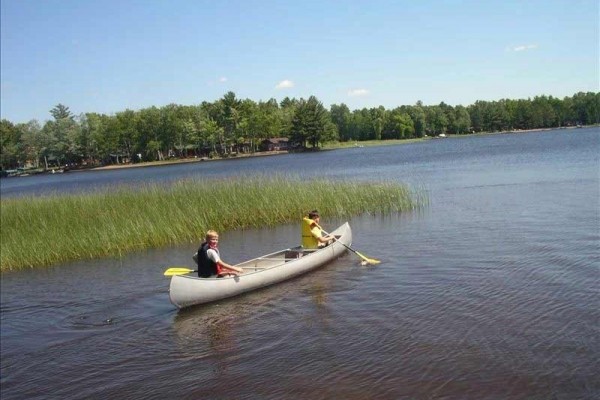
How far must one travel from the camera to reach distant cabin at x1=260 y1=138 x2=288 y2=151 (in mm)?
114375

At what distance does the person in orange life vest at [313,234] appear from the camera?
15.2 m

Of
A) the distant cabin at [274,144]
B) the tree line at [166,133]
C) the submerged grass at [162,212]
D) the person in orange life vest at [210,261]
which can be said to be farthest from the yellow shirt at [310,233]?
the distant cabin at [274,144]

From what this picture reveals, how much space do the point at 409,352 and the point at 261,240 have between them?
11.2 metres

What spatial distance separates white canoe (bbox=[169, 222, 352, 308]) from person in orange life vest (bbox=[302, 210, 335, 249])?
0.20 meters

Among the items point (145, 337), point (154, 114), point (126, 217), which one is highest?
point (154, 114)

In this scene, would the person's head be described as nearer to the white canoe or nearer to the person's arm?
the white canoe

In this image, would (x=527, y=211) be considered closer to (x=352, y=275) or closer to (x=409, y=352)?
(x=352, y=275)

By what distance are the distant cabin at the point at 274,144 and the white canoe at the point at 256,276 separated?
99001 mm

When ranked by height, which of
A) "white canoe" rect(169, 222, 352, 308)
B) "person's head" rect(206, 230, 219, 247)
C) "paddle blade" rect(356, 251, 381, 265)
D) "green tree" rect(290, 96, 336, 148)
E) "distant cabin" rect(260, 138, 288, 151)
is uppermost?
"green tree" rect(290, 96, 336, 148)

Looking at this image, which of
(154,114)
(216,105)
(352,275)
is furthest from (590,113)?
(352,275)

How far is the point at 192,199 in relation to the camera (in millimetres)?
21812

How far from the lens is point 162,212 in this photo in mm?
20438

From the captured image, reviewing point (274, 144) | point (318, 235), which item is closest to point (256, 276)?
point (318, 235)

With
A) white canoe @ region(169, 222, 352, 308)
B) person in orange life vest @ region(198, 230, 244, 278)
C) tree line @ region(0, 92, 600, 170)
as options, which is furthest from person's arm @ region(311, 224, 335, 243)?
tree line @ region(0, 92, 600, 170)
